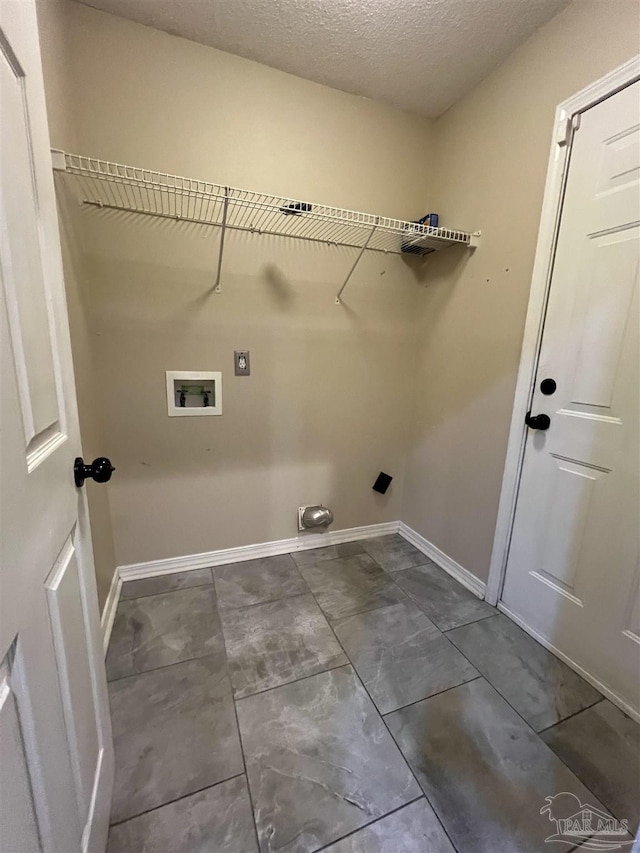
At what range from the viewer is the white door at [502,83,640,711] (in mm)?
1213

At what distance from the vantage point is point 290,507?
2162 millimetres

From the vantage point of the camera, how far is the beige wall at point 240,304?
1.52 metres

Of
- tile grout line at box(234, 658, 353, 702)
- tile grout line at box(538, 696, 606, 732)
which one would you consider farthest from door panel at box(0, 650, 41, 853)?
tile grout line at box(538, 696, 606, 732)

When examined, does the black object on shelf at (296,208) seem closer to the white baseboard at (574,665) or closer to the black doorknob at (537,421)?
the black doorknob at (537,421)

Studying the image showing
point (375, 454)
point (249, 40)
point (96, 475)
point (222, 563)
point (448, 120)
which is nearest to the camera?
point (96, 475)

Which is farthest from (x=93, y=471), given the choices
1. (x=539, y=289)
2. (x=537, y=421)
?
(x=539, y=289)

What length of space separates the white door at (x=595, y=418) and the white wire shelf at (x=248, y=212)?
54 centimetres

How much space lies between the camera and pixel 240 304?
180cm

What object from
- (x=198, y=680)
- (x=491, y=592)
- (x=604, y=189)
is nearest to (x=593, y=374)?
(x=604, y=189)

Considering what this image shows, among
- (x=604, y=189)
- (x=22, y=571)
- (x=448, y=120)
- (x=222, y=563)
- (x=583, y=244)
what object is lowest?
(x=222, y=563)

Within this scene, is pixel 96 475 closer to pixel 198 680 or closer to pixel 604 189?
pixel 198 680

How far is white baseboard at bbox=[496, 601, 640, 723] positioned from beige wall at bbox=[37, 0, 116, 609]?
1.89 meters

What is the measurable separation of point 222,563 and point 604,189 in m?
2.45

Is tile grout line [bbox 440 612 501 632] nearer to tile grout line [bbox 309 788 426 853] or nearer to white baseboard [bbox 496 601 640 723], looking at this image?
white baseboard [bbox 496 601 640 723]
